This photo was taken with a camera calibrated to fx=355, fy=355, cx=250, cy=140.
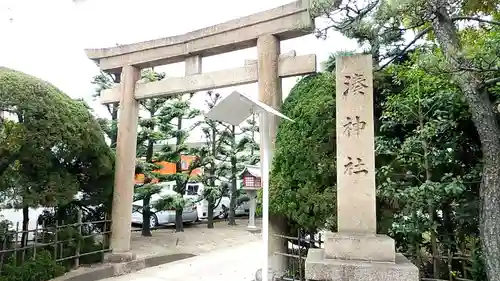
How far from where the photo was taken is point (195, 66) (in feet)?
25.6

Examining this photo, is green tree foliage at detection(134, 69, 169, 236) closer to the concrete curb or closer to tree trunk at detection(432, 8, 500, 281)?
the concrete curb

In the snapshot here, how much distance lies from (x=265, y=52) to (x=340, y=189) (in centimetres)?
366

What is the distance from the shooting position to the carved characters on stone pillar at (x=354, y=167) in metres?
3.73

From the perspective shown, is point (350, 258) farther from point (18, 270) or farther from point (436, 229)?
point (18, 270)

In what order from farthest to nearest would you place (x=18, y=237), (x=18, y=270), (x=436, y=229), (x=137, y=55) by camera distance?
(x=137, y=55)
(x=18, y=237)
(x=18, y=270)
(x=436, y=229)

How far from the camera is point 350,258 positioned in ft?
11.3

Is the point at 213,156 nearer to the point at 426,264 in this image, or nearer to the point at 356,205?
the point at 426,264

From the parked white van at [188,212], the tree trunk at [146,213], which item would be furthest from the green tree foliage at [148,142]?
the parked white van at [188,212]

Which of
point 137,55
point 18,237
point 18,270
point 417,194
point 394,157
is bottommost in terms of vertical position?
point 18,270

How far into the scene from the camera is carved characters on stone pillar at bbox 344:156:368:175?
3732 mm

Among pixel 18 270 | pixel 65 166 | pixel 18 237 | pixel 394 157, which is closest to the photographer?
pixel 394 157

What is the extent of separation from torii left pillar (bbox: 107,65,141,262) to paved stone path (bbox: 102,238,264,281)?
0.67 metres

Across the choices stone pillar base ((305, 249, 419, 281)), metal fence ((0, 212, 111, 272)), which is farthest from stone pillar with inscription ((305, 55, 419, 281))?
metal fence ((0, 212, 111, 272))

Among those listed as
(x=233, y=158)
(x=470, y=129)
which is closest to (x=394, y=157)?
(x=470, y=129)
